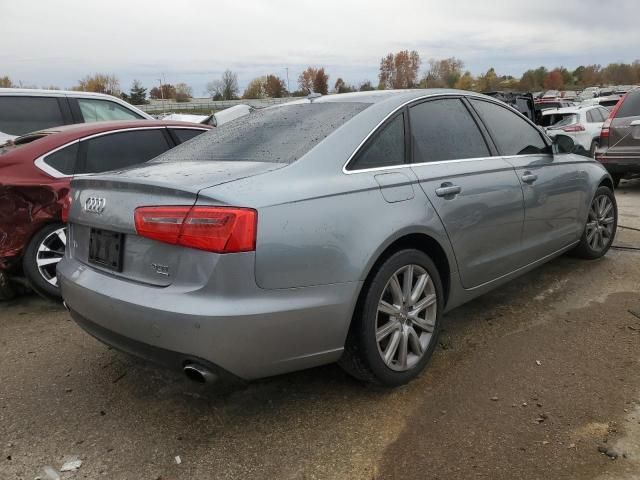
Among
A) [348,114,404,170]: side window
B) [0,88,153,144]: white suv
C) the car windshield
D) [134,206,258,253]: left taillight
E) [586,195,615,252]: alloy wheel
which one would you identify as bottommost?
[586,195,615,252]: alloy wheel

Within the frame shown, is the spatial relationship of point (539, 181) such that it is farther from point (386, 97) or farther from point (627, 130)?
point (627, 130)

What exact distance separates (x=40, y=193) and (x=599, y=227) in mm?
4735

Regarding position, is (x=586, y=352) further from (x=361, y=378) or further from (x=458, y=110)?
(x=458, y=110)

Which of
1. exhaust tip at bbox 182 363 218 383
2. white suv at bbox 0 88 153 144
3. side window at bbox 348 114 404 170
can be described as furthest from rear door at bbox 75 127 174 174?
exhaust tip at bbox 182 363 218 383

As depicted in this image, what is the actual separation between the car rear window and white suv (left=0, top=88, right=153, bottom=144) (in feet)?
11.2

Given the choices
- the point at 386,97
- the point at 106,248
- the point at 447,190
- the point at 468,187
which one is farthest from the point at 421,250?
the point at 106,248

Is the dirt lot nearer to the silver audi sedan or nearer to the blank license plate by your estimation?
the silver audi sedan

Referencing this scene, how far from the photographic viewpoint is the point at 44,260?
421cm

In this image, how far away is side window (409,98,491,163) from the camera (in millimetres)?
3162

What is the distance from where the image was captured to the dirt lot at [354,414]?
2.33 metres

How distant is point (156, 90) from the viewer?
103 m

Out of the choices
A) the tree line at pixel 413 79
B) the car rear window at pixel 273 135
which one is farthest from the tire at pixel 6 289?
the tree line at pixel 413 79

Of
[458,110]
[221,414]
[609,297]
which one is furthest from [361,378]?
[609,297]

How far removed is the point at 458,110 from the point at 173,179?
2.02 metres
